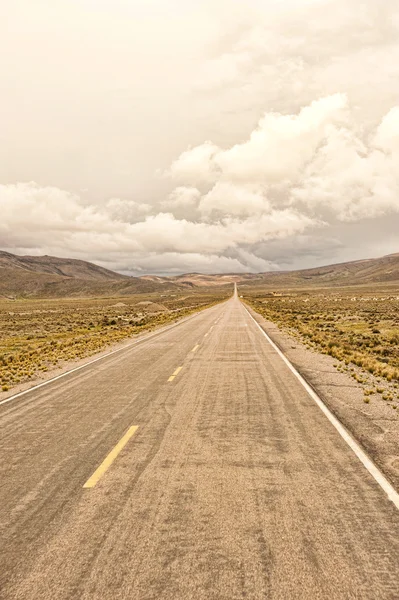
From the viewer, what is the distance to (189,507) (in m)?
5.01

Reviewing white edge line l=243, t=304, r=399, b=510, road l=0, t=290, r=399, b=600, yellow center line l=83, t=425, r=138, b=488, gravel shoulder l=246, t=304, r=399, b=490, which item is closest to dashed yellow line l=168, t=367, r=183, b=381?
road l=0, t=290, r=399, b=600

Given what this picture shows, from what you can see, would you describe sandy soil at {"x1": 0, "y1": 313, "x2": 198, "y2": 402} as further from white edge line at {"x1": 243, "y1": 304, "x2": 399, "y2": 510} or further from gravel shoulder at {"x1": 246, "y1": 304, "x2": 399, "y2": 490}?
gravel shoulder at {"x1": 246, "y1": 304, "x2": 399, "y2": 490}

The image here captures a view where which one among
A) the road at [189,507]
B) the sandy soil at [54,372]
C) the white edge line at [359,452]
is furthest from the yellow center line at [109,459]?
the sandy soil at [54,372]

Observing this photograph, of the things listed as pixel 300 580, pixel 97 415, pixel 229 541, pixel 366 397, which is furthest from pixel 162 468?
pixel 366 397

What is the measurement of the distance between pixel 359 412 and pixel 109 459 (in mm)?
5966

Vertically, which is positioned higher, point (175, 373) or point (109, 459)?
point (109, 459)

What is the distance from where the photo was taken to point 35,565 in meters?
4.00

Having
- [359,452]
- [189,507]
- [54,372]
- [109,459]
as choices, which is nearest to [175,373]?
[54,372]

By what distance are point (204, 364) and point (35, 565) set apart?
38.9 feet

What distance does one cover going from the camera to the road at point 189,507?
3.74 meters

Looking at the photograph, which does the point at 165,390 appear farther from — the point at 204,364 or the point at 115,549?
the point at 115,549

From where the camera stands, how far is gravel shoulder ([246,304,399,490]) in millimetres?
6721

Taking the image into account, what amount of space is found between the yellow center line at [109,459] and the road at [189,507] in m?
0.03

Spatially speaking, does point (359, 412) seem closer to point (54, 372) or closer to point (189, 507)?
point (189, 507)
